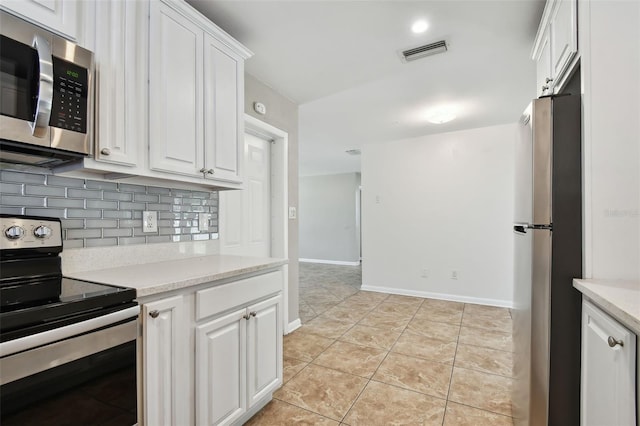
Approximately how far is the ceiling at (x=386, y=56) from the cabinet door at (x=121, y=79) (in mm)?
544

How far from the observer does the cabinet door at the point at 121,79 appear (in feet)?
4.21

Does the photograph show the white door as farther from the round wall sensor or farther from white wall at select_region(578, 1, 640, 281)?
white wall at select_region(578, 1, 640, 281)

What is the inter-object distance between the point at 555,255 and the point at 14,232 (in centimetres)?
207

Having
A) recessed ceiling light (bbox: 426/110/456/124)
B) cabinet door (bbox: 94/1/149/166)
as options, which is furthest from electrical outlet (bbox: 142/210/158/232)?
recessed ceiling light (bbox: 426/110/456/124)

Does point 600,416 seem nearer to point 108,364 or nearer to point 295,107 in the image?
point 108,364

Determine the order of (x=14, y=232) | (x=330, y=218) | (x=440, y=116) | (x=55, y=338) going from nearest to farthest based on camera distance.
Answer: (x=55, y=338) → (x=14, y=232) → (x=440, y=116) → (x=330, y=218)

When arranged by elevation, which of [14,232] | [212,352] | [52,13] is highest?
[52,13]

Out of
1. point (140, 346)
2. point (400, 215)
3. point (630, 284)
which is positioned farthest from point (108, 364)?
point (400, 215)

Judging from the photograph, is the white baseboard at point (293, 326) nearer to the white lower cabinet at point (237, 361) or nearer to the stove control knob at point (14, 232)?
the white lower cabinet at point (237, 361)

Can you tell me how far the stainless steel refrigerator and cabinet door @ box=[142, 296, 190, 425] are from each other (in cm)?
153

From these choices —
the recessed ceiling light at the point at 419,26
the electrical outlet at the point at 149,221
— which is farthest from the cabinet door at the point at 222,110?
the recessed ceiling light at the point at 419,26

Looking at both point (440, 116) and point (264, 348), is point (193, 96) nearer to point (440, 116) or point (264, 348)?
point (264, 348)

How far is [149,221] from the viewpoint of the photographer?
174cm

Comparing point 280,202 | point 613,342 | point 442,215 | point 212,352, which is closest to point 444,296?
point 442,215
